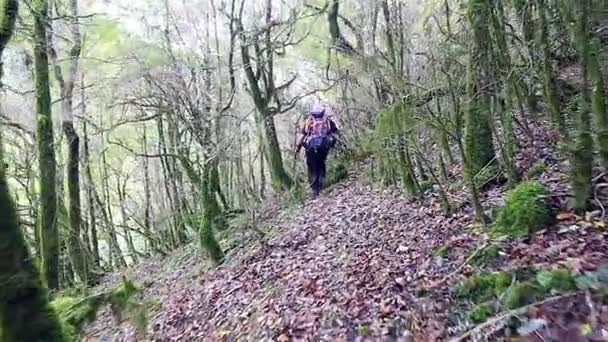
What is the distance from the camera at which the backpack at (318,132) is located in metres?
11.5

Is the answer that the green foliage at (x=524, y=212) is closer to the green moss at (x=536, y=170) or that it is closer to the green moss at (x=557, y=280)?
the green moss at (x=536, y=170)

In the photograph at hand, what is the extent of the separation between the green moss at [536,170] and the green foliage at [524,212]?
33.3 inches

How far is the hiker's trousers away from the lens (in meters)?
A: 12.0

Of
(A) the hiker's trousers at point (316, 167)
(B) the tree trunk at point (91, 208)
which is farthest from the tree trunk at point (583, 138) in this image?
(B) the tree trunk at point (91, 208)

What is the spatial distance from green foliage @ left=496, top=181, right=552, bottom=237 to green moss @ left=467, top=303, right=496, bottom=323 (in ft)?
3.69

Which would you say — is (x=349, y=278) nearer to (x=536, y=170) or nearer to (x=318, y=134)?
(x=536, y=170)

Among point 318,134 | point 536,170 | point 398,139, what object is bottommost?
point 536,170

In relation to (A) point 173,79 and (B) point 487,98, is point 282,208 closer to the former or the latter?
(A) point 173,79

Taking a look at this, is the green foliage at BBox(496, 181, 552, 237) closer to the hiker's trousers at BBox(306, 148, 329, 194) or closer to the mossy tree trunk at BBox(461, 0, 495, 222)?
the mossy tree trunk at BBox(461, 0, 495, 222)

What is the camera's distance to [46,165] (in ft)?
33.3

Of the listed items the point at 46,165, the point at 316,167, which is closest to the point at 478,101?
the point at 316,167

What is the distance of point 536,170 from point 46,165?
8.17 meters

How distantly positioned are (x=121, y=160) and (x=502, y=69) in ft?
55.9

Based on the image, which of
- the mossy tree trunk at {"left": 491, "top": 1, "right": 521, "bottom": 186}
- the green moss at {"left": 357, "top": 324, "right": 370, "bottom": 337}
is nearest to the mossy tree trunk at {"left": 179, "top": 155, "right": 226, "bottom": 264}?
the mossy tree trunk at {"left": 491, "top": 1, "right": 521, "bottom": 186}
